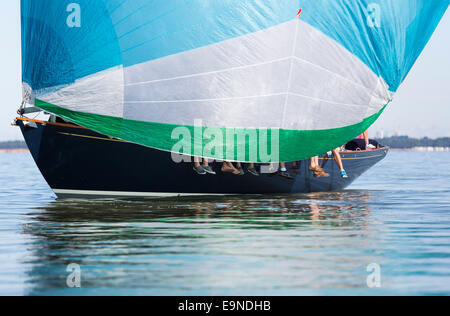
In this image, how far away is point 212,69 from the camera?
45.3 ft

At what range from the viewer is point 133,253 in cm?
888

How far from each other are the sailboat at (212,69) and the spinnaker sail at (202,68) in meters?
0.02

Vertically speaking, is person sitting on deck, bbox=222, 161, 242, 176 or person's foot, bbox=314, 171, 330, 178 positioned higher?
person sitting on deck, bbox=222, 161, 242, 176

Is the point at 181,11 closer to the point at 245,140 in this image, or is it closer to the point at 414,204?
the point at 245,140

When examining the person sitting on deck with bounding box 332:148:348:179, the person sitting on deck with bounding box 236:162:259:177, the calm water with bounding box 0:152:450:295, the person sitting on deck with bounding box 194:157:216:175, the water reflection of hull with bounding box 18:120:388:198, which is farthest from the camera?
the person sitting on deck with bounding box 332:148:348:179

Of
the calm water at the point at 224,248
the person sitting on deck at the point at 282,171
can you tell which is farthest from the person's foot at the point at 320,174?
the calm water at the point at 224,248

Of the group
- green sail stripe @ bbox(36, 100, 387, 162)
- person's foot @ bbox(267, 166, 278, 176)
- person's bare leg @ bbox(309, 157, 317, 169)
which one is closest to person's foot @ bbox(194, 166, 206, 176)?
person's foot @ bbox(267, 166, 278, 176)

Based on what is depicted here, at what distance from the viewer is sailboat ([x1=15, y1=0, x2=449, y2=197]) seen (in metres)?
13.7

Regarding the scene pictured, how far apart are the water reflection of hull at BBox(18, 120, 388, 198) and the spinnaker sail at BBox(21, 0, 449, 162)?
2793mm

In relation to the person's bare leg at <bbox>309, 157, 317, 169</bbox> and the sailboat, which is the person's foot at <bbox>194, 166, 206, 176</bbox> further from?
the sailboat
